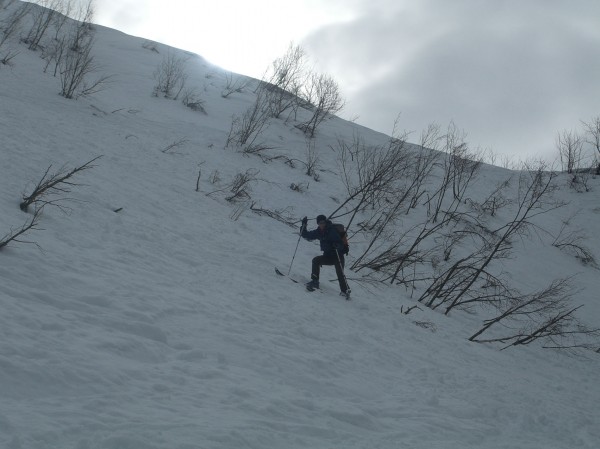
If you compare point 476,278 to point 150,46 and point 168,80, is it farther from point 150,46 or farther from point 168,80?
point 150,46

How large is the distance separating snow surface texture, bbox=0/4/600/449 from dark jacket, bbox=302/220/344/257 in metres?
0.79

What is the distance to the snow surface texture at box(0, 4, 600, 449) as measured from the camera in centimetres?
358

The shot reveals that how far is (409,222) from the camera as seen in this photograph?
18.8m

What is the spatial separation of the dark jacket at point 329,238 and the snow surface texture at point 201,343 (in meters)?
0.79

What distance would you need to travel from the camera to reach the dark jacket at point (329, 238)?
32.2 ft

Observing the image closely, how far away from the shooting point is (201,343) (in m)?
5.23

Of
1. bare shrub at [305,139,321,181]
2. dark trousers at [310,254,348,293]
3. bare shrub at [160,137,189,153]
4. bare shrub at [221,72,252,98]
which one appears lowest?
dark trousers at [310,254,348,293]

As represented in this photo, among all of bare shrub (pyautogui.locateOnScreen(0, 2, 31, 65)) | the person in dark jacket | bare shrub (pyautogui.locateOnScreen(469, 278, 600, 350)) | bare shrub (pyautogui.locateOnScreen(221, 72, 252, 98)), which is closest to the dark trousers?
the person in dark jacket

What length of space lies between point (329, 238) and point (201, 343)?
4.99 meters

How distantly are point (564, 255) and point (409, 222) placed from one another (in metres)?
6.20

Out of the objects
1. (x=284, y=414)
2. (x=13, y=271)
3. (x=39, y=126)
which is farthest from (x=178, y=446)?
(x=39, y=126)

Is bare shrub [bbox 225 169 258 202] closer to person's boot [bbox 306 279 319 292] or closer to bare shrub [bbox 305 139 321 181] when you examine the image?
bare shrub [bbox 305 139 321 181]

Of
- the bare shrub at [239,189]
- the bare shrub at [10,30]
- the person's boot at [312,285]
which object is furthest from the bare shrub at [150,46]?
the person's boot at [312,285]

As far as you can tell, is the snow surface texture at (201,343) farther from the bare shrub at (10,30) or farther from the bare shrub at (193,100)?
the bare shrub at (193,100)
